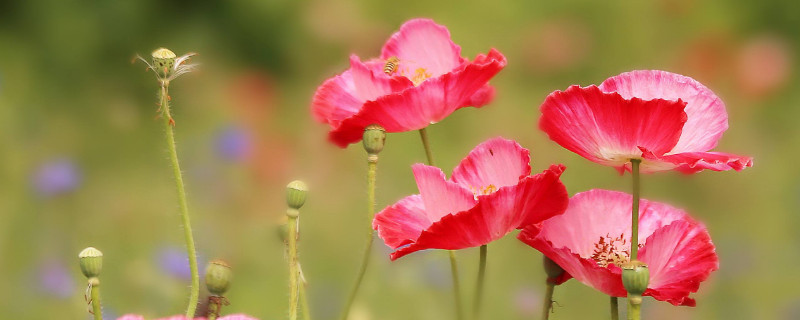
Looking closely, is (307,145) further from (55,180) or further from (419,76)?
(419,76)

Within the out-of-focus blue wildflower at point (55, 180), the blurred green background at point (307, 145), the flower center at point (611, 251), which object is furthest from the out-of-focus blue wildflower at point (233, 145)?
the flower center at point (611, 251)

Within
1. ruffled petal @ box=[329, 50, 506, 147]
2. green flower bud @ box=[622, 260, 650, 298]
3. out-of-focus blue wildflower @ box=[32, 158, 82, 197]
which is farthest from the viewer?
out-of-focus blue wildflower @ box=[32, 158, 82, 197]

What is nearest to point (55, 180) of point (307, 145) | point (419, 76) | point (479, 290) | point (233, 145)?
point (233, 145)

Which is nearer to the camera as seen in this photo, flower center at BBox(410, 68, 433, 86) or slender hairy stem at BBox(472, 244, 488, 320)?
slender hairy stem at BBox(472, 244, 488, 320)

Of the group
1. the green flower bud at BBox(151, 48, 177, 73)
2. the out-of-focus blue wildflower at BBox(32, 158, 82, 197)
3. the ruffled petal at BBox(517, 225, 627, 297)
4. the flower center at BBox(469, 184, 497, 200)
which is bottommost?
the ruffled petal at BBox(517, 225, 627, 297)

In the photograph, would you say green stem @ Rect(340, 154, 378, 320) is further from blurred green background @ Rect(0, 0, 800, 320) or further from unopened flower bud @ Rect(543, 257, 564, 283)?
blurred green background @ Rect(0, 0, 800, 320)

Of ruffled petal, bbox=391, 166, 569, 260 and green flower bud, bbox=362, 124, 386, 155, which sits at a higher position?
green flower bud, bbox=362, 124, 386, 155

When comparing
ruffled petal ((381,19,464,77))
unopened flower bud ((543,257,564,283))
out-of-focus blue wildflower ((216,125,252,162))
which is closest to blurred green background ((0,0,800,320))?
out-of-focus blue wildflower ((216,125,252,162))

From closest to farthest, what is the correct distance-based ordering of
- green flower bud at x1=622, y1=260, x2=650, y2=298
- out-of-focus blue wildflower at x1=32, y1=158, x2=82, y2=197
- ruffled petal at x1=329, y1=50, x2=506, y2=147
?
green flower bud at x1=622, y1=260, x2=650, y2=298 < ruffled petal at x1=329, y1=50, x2=506, y2=147 < out-of-focus blue wildflower at x1=32, y1=158, x2=82, y2=197
